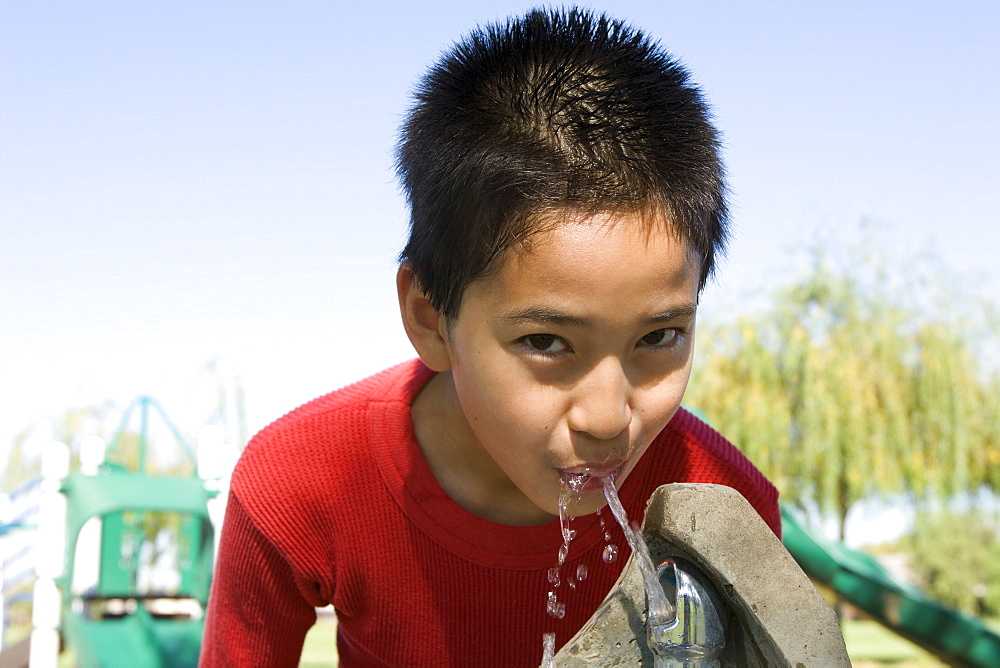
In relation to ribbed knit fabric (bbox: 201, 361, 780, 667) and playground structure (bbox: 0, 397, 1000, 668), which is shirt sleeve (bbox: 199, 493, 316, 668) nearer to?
ribbed knit fabric (bbox: 201, 361, 780, 667)

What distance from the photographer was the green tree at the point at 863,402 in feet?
29.9

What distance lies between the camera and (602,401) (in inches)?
49.2

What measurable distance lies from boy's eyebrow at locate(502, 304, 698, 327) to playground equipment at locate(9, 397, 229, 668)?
453 centimetres

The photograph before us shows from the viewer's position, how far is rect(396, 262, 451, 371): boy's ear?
154cm

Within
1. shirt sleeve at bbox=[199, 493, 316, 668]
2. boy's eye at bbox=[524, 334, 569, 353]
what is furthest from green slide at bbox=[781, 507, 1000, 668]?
boy's eye at bbox=[524, 334, 569, 353]

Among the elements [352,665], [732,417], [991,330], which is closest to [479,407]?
[352,665]

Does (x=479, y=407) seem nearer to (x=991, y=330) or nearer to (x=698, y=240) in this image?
(x=698, y=240)

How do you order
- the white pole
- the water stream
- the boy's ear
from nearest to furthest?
the water stream, the boy's ear, the white pole

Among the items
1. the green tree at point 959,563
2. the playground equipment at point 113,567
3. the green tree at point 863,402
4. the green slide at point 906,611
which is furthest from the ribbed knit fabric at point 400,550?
the green tree at point 959,563

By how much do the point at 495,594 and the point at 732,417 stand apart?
311 inches

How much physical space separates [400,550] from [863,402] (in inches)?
320

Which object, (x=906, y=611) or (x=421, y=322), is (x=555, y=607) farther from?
(x=906, y=611)

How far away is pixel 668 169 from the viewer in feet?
4.42

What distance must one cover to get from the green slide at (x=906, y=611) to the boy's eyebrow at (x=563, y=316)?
3656 millimetres
